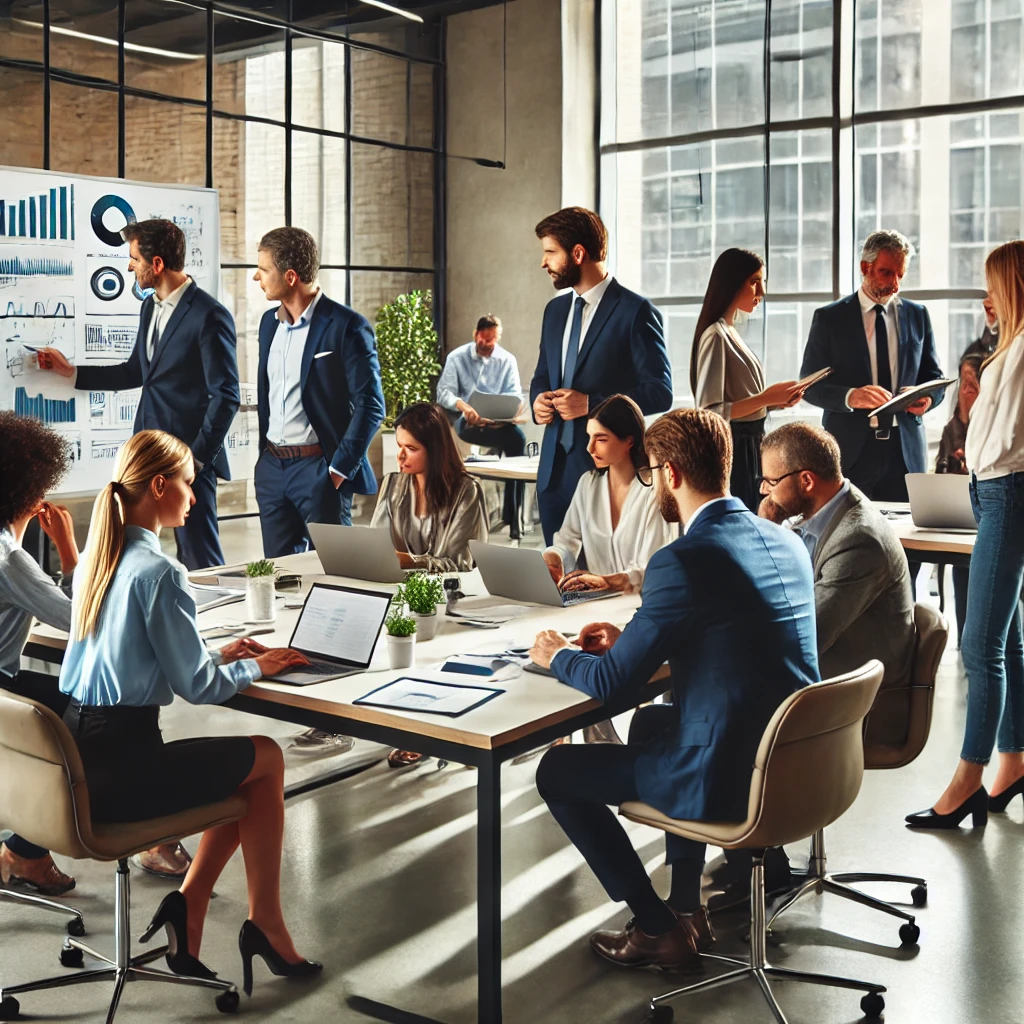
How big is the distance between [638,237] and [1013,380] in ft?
26.9

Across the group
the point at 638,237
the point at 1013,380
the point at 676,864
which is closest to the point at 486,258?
the point at 638,237

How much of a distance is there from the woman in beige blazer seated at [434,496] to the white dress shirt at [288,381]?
71cm

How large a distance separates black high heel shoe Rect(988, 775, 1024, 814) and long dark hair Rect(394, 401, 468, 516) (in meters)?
2.11

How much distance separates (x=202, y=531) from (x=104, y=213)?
9.61ft

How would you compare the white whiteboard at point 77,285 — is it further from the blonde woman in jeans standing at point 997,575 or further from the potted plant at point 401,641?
the blonde woman in jeans standing at point 997,575

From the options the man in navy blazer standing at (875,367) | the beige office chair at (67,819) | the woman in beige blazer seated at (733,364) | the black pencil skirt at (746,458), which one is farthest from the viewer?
the man in navy blazer standing at (875,367)

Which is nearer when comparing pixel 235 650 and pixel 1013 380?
pixel 235 650

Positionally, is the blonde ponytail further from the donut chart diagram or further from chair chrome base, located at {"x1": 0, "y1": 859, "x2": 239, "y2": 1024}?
the donut chart diagram

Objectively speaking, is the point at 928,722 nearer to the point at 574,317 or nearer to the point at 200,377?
the point at 574,317

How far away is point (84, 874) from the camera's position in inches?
155

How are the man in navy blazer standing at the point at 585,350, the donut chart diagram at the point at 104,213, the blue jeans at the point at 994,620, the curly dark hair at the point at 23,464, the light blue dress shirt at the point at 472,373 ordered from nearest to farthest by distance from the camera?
the curly dark hair at the point at 23,464
the blue jeans at the point at 994,620
the man in navy blazer standing at the point at 585,350
the donut chart diagram at the point at 104,213
the light blue dress shirt at the point at 472,373

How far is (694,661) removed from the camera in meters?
2.85

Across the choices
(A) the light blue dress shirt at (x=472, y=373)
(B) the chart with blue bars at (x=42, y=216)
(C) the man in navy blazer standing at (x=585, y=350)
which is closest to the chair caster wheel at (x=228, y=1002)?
(C) the man in navy blazer standing at (x=585, y=350)

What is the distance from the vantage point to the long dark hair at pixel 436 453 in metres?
4.69
